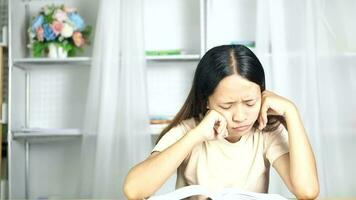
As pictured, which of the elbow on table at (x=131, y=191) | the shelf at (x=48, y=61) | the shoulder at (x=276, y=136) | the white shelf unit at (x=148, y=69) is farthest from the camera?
the white shelf unit at (x=148, y=69)

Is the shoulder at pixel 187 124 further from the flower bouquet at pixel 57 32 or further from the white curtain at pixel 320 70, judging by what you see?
the flower bouquet at pixel 57 32

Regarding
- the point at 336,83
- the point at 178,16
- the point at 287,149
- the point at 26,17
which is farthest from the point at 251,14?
the point at 287,149

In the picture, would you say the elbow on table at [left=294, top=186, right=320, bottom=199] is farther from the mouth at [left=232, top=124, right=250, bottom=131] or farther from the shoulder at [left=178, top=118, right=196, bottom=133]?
the shoulder at [left=178, top=118, right=196, bottom=133]

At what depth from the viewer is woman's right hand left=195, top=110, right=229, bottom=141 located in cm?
128

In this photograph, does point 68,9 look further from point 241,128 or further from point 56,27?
point 241,128

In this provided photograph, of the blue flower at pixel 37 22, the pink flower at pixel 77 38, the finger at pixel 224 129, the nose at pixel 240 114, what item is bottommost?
the finger at pixel 224 129

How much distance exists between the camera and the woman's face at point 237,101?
1.26 m

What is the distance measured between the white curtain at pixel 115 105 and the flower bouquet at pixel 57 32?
0.53 ft

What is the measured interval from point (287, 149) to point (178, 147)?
1.02 ft

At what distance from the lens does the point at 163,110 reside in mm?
2846

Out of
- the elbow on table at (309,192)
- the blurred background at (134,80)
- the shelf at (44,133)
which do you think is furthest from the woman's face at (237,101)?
the shelf at (44,133)

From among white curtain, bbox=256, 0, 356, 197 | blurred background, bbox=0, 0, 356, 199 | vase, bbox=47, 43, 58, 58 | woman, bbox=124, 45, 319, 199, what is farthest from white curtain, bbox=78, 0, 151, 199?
woman, bbox=124, 45, 319, 199

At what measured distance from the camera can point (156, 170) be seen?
1245 mm

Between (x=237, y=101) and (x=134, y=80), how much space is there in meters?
1.35
